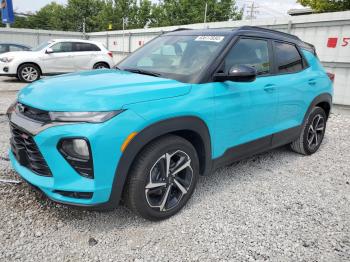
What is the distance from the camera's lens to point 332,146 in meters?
5.27

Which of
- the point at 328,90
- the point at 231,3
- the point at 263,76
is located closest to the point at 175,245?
the point at 263,76

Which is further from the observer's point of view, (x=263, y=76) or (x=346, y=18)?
(x=346, y=18)

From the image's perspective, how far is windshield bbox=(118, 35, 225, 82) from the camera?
2.98m

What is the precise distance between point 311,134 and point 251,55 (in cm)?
195

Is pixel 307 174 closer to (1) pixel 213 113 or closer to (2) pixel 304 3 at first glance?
(1) pixel 213 113

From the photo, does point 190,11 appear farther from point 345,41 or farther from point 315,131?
point 315,131

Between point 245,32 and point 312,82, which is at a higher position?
point 245,32

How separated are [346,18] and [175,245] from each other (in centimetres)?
831

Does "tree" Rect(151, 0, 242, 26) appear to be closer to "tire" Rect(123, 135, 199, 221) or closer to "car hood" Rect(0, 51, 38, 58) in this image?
"car hood" Rect(0, 51, 38, 58)

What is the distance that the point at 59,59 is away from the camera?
10906 millimetres

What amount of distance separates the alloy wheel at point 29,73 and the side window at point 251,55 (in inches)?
362

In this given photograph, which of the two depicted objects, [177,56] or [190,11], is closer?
[177,56]

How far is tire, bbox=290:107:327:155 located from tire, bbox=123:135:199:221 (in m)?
2.30

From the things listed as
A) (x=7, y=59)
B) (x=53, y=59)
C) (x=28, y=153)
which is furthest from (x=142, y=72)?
(x=7, y=59)
